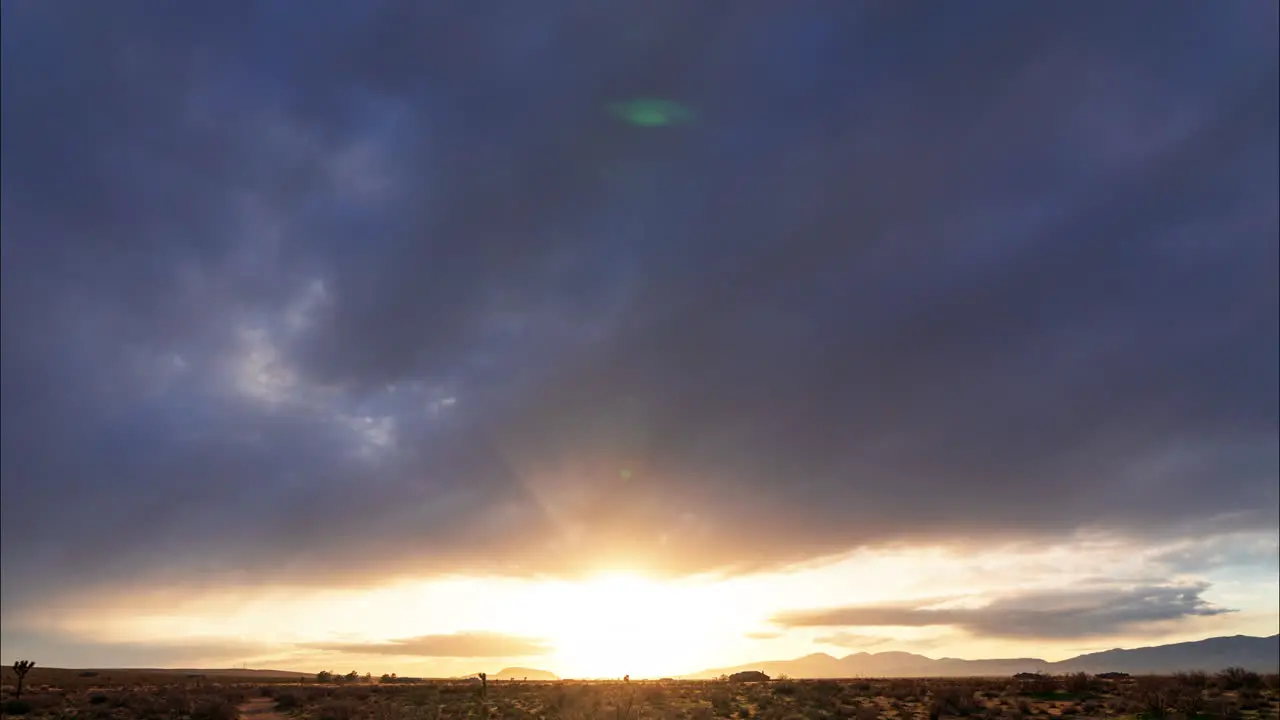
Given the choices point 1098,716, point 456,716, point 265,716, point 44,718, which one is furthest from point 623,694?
point 44,718

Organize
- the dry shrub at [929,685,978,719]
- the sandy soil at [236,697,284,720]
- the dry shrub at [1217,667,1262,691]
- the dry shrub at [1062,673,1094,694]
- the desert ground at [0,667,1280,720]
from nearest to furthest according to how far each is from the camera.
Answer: the desert ground at [0,667,1280,720] < the dry shrub at [929,685,978,719] < the sandy soil at [236,697,284,720] < the dry shrub at [1217,667,1262,691] < the dry shrub at [1062,673,1094,694]

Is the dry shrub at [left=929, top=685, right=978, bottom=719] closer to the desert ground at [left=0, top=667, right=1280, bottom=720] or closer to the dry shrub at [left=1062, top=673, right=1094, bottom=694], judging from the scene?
the desert ground at [left=0, top=667, right=1280, bottom=720]

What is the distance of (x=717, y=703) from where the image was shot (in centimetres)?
5312

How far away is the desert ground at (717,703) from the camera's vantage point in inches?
1793

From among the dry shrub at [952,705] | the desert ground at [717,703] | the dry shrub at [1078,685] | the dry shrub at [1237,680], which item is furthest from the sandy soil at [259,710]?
the dry shrub at [1237,680]

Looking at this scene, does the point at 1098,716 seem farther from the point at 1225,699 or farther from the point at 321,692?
the point at 321,692

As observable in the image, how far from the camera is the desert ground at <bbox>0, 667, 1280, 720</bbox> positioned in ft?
149

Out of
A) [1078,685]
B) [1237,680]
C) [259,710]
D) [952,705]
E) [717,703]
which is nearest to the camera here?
[952,705]

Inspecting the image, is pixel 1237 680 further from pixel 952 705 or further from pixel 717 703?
pixel 717 703

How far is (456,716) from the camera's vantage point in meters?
48.0

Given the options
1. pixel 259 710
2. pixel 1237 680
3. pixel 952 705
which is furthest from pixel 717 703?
pixel 1237 680

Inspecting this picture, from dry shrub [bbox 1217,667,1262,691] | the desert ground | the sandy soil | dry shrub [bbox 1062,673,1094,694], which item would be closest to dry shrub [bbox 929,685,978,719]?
the desert ground

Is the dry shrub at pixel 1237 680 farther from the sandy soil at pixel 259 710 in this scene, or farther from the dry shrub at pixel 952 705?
the sandy soil at pixel 259 710

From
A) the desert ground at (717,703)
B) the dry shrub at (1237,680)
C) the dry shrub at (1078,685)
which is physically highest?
the dry shrub at (1237,680)
